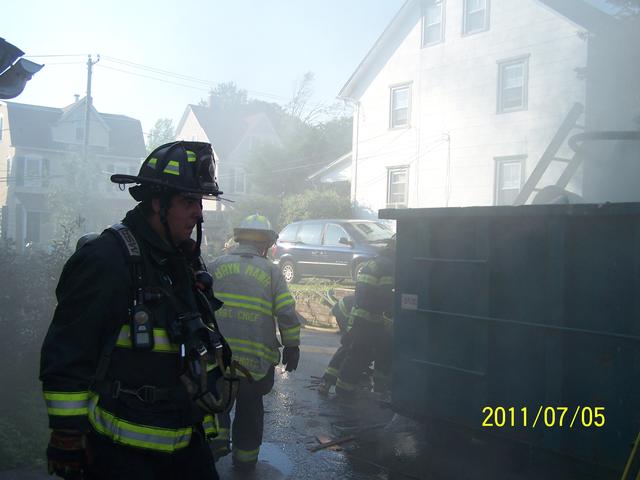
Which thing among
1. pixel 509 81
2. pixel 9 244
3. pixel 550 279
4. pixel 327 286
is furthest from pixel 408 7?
pixel 550 279

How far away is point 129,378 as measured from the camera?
2.17 m

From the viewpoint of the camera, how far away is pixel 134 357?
2184mm

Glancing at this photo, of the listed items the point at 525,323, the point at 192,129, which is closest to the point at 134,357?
the point at 525,323

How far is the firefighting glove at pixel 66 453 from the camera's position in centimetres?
201

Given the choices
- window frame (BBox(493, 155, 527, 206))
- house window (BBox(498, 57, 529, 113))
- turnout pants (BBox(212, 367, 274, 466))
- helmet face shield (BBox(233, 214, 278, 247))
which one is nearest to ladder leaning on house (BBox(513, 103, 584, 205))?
window frame (BBox(493, 155, 527, 206))

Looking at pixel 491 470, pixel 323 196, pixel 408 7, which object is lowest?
pixel 491 470

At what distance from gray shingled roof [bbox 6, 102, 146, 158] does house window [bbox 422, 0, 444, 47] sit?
25915 millimetres

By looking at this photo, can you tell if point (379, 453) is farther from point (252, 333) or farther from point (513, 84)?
point (513, 84)

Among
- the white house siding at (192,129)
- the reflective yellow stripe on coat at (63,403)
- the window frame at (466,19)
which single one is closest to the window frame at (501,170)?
the window frame at (466,19)

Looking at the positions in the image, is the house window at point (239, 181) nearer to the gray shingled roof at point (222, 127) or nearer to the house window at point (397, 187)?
the gray shingled roof at point (222, 127)

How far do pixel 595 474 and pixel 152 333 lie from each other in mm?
3007

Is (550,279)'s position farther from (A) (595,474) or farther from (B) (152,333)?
(B) (152,333)

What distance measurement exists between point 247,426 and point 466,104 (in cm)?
1471
